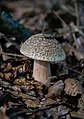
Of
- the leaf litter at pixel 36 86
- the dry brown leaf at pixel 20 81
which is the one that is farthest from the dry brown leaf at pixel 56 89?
the dry brown leaf at pixel 20 81

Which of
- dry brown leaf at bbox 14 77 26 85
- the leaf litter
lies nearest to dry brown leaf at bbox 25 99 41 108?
the leaf litter

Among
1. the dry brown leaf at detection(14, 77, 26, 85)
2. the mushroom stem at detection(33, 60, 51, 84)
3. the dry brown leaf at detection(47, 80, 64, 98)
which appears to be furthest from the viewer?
the mushroom stem at detection(33, 60, 51, 84)

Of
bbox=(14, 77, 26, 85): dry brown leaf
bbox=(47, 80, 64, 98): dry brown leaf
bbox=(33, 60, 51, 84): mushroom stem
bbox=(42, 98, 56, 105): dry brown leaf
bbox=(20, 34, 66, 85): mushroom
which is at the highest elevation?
bbox=(20, 34, 66, 85): mushroom

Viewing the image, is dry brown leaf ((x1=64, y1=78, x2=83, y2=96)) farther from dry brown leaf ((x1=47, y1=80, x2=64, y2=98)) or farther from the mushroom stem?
the mushroom stem

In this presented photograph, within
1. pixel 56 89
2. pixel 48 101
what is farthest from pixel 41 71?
pixel 48 101

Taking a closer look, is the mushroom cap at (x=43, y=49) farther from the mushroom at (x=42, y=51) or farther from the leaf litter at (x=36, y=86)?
the leaf litter at (x=36, y=86)

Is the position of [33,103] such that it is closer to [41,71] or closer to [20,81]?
[20,81]
